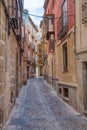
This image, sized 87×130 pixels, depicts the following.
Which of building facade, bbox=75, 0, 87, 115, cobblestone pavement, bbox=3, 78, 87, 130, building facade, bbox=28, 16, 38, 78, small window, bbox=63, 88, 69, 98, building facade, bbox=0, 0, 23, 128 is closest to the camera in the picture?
building facade, bbox=0, 0, 23, 128

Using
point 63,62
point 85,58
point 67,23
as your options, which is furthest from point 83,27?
point 63,62

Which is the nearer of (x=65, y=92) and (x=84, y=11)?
(x=84, y=11)

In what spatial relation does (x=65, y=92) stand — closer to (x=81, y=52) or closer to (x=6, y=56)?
(x=81, y=52)

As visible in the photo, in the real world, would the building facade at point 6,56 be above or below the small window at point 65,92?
above

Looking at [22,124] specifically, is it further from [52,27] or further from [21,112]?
[52,27]

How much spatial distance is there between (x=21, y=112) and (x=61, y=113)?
1.59m

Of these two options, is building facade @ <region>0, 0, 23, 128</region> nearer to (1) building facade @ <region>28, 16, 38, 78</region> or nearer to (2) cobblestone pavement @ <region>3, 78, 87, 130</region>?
(2) cobblestone pavement @ <region>3, 78, 87, 130</region>

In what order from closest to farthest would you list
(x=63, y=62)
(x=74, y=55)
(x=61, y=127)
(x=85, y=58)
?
(x=61, y=127)
(x=85, y=58)
(x=74, y=55)
(x=63, y=62)

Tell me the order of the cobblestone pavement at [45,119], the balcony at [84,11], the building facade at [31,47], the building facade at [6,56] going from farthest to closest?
1. the building facade at [31,47]
2. the balcony at [84,11]
3. the cobblestone pavement at [45,119]
4. the building facade at [6,56]

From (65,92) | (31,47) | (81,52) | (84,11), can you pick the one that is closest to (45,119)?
(81,52)

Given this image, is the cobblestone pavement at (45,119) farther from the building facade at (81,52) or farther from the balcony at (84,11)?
the balcony at (84,11)

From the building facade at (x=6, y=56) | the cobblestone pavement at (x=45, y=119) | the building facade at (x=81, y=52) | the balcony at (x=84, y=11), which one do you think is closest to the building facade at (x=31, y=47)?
the cobblestone pavement at (x=45, y=119)

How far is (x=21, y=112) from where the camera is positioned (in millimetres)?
10539

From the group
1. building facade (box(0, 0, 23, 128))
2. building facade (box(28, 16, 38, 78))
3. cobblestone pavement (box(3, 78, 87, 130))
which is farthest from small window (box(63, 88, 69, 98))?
building facade (box(28, 16, 38, 78))
